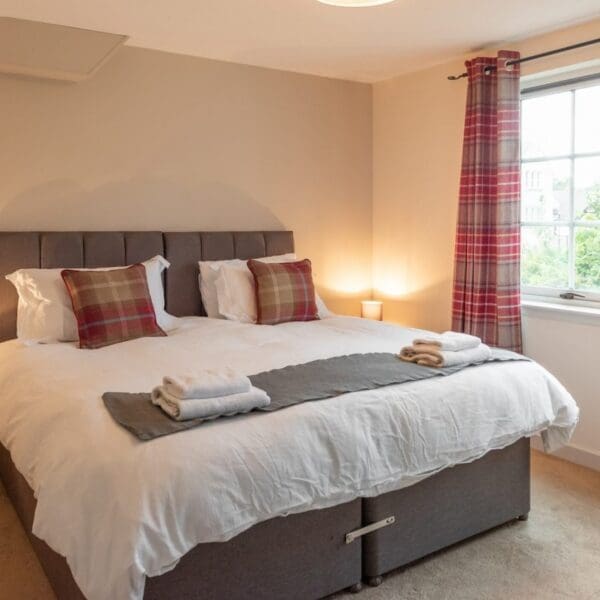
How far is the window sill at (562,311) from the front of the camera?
3.24m

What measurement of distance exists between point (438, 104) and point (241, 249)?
1645mm

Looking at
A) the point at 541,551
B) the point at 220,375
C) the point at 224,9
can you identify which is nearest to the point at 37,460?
the point at 220,375

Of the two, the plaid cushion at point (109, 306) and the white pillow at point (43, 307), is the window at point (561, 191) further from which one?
the white pillow at point (43, 307)

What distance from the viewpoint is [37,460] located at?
1.88 metres

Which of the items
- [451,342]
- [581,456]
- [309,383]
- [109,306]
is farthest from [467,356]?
[109,306]

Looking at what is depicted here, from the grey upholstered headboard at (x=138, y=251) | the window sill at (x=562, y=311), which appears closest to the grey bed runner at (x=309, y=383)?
the window sill at (x=562, y=311)

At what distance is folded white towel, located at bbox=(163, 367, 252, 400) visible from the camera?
186 centimetres

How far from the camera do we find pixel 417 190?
4281 millimetres

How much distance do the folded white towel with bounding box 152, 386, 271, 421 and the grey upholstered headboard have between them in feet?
5.59

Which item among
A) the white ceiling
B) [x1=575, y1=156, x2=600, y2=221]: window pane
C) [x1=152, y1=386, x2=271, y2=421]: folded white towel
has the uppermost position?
the white ceiling

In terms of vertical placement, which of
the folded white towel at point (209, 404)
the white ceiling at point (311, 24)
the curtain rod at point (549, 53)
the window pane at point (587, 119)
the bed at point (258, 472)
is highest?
the white ceiling at point (311, 24)

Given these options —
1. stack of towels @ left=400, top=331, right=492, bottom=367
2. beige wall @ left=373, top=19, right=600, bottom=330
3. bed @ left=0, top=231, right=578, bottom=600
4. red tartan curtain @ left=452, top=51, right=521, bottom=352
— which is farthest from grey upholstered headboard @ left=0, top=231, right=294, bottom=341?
stack of towels @ left=400, top=331, right=492, bottom=367

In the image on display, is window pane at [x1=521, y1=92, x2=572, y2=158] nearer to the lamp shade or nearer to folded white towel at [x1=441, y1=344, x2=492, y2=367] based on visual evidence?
the lamp shade

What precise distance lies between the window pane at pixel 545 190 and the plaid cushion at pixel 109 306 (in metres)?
2.32
